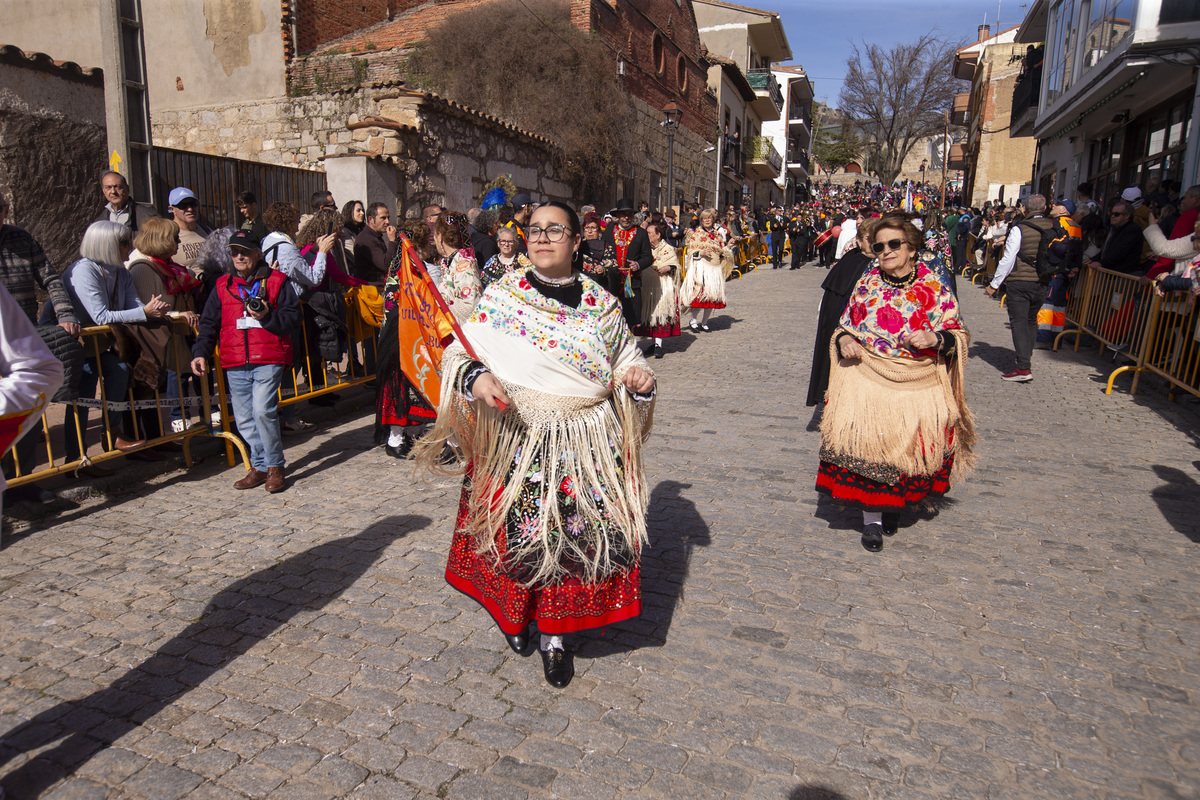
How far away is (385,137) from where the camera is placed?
11227mm

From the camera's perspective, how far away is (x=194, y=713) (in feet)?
9.18

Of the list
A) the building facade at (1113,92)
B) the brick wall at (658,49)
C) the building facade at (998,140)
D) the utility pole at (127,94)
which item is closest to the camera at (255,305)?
the utility pole at (127,94)

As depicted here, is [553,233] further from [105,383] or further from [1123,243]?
[1123,243]

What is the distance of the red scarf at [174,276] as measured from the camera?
5.64 m

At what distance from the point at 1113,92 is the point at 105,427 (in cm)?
1679

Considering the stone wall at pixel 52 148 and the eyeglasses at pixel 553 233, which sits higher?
the stone wall at pixel 52 148

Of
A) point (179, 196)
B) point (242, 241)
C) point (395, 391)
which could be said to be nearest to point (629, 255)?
point (395, 391)

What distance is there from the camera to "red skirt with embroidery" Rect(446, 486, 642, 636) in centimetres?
298

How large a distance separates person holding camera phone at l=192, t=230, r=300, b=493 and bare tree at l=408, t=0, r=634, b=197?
12.4m

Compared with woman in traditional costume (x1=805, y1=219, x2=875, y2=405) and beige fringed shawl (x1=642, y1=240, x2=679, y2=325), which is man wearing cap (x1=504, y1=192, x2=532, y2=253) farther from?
woman in traditional costume (x1=805, y1=219, x2=875, y2=405)

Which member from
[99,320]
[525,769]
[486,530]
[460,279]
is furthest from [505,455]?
[99,320]

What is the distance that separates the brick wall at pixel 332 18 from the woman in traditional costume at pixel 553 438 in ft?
48.3

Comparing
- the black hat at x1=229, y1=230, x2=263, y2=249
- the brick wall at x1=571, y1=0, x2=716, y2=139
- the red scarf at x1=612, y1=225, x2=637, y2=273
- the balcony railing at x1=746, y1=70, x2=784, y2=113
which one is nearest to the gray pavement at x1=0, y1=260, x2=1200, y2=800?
the black hat at x1=229, y1=230, x2=263, y2=249

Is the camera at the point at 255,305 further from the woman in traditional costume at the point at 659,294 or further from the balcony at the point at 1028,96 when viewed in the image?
the balcony at the point at 1028,96
